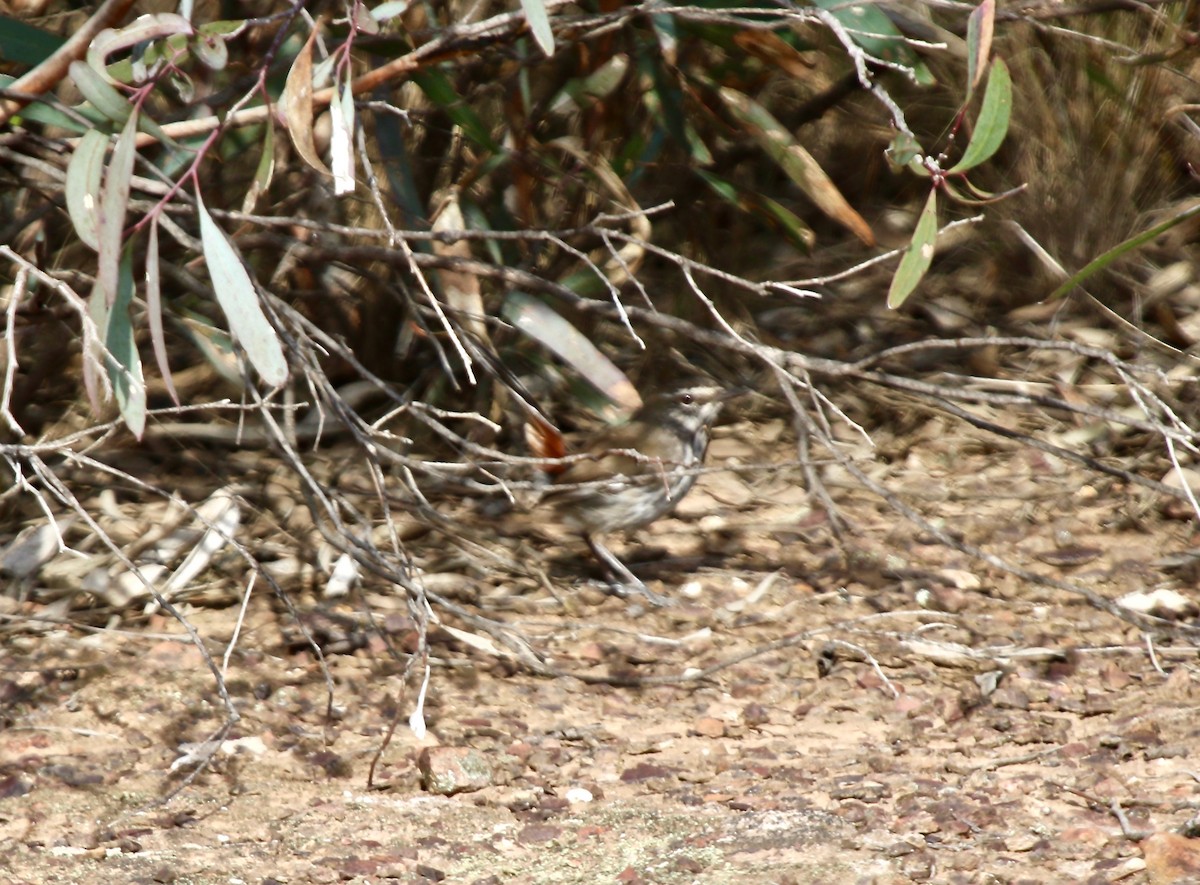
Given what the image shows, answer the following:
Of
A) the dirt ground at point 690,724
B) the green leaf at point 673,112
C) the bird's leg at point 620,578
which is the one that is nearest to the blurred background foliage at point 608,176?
the green leaf at point 673,112

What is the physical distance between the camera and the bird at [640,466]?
398 cm

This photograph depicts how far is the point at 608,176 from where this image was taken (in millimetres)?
3484

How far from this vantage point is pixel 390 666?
10.6ft

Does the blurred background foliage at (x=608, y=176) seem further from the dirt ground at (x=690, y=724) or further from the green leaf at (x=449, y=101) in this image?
the dirt ground at (x=690, y=724)

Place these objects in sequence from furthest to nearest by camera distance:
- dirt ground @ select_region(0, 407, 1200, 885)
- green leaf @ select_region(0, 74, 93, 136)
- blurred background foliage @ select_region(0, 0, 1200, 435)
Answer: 1. blurred background foliage @ select_region(0, 0, 1200, 435)
2. green leaf @ select_region(0, 74, 93, 136)
3. dirt ground @ select_region(0, 407, 1200, 885)

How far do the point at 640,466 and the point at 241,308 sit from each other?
201cm

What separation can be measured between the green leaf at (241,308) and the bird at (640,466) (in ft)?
5.57

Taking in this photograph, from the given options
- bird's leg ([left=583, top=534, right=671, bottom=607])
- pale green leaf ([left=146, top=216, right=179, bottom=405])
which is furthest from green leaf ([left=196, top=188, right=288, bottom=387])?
bird's leg ([left=583, top=534, right=671, bottom=607])

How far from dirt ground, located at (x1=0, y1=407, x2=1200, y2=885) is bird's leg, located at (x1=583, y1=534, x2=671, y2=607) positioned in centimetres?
5

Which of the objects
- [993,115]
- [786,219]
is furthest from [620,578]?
[993,115]

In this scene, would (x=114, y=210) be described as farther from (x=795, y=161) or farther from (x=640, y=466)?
(x=640, y=466)

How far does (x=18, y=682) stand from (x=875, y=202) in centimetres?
308

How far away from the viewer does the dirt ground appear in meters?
2.42

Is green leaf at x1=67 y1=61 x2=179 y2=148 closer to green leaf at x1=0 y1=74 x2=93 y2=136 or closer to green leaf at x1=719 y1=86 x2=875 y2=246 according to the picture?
green leaf at x1=0 y1=74 x2=93 y2=136
